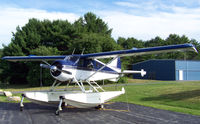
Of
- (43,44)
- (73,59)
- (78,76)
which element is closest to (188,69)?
(43,44)

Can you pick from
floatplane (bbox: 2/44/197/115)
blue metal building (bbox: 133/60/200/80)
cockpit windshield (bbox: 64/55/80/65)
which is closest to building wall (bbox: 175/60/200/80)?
blue metal building (bbox: 133/60/200/80)

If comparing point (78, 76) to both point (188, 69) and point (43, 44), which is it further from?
point (188, 69)

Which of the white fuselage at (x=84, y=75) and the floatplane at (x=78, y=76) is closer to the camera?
the floatplane at (x=78, y=76)

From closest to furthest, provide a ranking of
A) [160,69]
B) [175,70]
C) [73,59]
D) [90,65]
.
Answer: [73,59]
[90,65]
[175,70]
[160,69]

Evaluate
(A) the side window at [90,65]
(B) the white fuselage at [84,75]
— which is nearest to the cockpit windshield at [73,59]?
(B) the white fuselage at [84,75]

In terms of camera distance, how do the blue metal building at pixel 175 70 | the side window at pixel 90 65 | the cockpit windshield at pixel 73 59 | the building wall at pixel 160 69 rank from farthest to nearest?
the building wall at pixel 160 69 → the blue metal building at pixel 175 70 → the side window at pixel 90 65 → the cockpit windshield at pixel 73 59

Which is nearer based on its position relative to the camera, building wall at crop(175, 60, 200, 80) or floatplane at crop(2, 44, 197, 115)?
floatplane at crop(2, 44, 197, 115)

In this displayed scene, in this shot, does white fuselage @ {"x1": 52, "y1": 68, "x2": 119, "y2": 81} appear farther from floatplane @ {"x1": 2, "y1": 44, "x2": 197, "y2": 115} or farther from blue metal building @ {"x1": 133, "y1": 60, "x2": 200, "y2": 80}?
blue metal building @ {"x1": 133, "y1": 60, "x2": 200, "y2": 80}

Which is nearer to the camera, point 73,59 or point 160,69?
point 73,59

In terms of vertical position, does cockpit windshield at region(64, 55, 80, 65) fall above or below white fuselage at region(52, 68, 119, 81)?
above

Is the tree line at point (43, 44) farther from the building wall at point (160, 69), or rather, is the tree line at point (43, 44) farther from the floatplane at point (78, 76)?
the floatplane at point (78, 76)

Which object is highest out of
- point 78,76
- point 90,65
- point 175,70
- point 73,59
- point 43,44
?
point 43,44

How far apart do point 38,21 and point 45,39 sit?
262 inches

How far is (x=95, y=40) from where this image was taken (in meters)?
32.2
